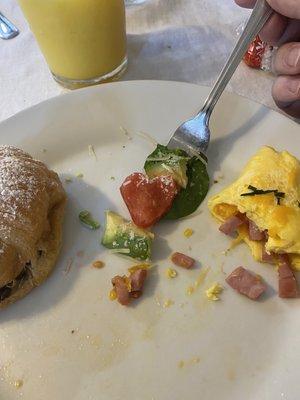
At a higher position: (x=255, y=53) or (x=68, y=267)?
(x=255, y=53)

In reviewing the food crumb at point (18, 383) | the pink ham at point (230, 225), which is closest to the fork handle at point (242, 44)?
the pink ham at point (230, 225)

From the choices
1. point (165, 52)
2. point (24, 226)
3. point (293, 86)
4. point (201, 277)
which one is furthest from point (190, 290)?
point (165, 52)

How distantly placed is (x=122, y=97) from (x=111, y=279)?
1.90 ft

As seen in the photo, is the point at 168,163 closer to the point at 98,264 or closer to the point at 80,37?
the point at 98,264

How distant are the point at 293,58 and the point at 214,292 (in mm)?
667

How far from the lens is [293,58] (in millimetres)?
1271

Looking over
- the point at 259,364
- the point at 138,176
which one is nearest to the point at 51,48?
the point at 138,176

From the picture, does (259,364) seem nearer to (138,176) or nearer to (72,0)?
(138,176)

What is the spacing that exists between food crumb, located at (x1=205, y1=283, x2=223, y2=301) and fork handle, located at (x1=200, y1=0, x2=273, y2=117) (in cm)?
51

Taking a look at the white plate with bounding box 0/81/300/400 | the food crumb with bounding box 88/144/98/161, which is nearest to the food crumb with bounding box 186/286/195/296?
the white plate with bounding box 0/81/300/400

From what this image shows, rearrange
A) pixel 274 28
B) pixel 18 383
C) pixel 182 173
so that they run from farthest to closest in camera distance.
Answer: pixel 274 28 → pixel 182 173 → pixel 18 383

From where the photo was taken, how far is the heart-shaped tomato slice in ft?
4.00

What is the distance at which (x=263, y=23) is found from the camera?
1.30 metres

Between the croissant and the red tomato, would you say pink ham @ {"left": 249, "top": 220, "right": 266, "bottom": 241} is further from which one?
the red tomato
